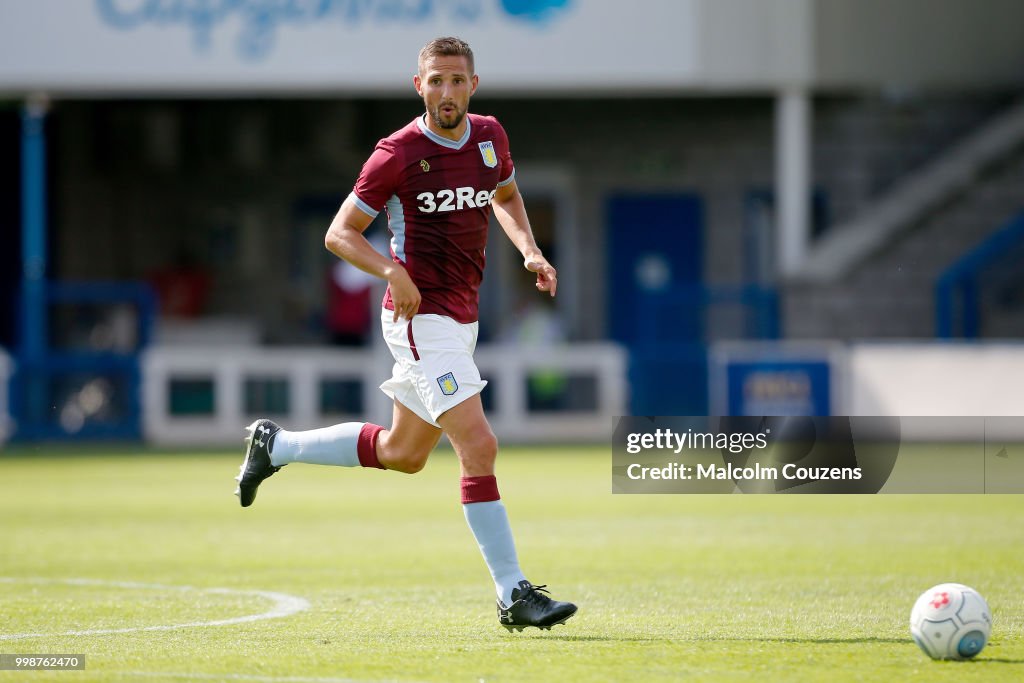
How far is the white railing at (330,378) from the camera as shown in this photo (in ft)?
64.6

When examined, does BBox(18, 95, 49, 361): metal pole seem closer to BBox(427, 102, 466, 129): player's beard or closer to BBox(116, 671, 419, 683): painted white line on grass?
BBox(427, 102, 466, 129): player's beard

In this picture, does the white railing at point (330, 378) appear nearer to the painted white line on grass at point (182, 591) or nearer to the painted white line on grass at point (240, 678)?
the painted white line on grass at point (182, 591)

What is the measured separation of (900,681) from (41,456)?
574 inches

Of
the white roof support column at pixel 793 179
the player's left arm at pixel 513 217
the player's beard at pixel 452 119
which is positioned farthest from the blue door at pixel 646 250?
the player's beard at pixel 452 119

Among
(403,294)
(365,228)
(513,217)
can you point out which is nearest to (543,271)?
(513,217)

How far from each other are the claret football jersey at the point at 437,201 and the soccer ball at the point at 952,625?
7.59 feet

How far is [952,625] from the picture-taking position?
566cm

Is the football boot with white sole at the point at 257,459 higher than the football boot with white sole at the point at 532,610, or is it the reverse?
the football boot with white sole at the point at 257,459

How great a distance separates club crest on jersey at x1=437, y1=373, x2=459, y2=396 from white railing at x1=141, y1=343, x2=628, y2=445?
13.1 metres

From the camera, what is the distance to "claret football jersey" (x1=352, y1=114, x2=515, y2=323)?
21.8 ft

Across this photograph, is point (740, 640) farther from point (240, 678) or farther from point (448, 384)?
point (240, 678)

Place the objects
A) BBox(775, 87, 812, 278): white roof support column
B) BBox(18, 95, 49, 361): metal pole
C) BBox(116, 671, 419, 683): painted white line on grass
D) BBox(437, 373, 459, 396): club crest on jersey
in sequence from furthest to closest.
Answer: BBox(775, 87, 812, 278): white roof support column → BBox(18, 95, 49, 361): metal pole → BBox(437, 373, 459, 396): club crest on jersey → BBox(116, 671, 419, 683): painted white line on grass

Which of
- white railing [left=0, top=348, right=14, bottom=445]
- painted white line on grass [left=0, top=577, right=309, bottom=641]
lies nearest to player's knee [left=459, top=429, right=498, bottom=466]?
painted white line on grass [left=0, top=577, right=309, bottom=641]

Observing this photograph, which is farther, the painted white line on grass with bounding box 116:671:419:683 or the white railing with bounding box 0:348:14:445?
the white railing with bounding box 0:348:14:445
